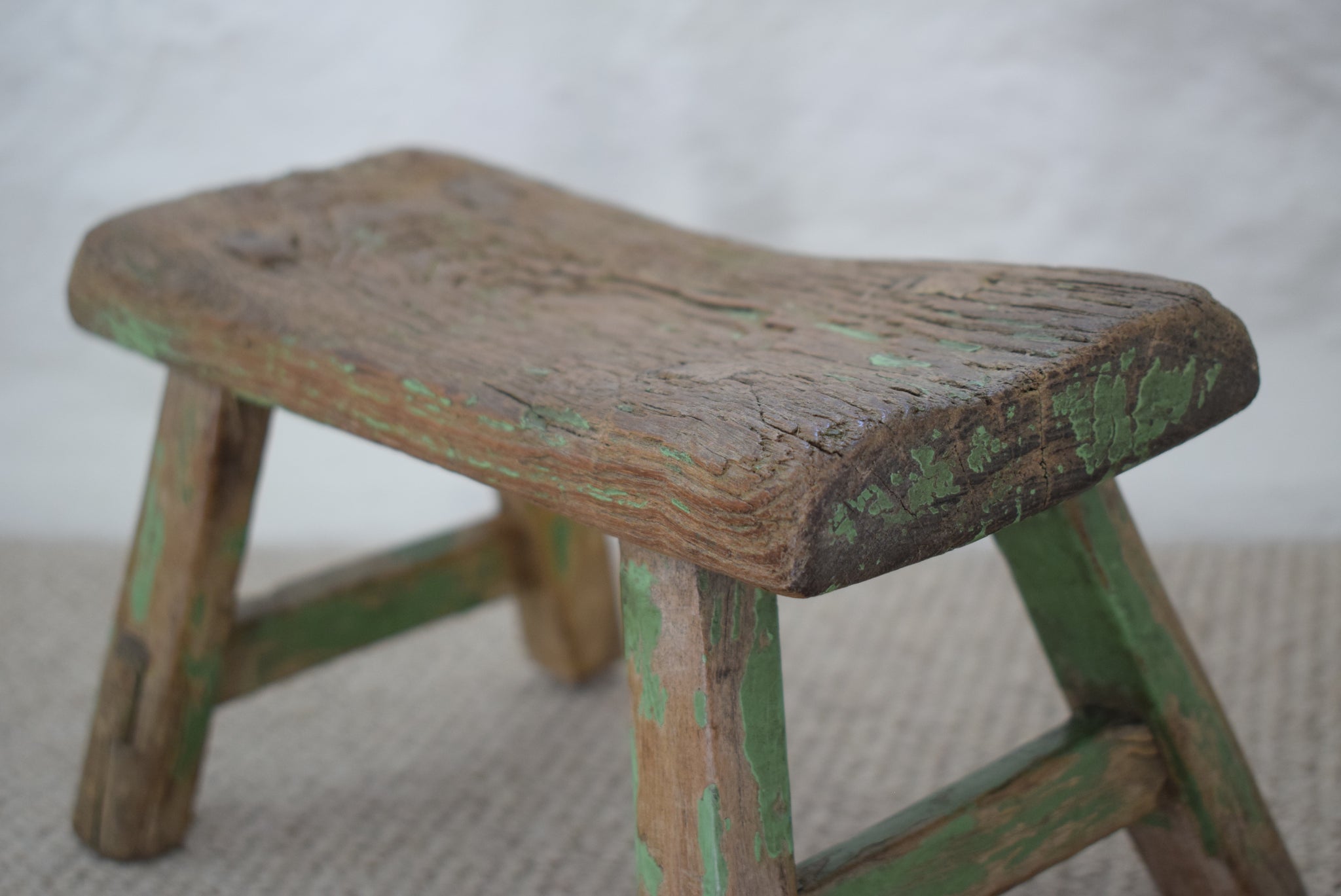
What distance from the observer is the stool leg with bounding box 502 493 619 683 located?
114 cm

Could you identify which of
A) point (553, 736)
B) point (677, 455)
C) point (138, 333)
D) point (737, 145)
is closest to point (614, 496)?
point (677, 455)

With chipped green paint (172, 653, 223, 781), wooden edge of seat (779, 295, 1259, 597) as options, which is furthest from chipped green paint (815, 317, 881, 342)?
chipped green paint (172, 653, 223, 781)

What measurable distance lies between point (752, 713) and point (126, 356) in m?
1.68

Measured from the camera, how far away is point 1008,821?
672 millimetres

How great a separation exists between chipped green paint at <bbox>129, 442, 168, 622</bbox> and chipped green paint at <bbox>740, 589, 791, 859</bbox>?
492 mm

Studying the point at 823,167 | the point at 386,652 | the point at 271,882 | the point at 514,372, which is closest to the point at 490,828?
the point at 271,882

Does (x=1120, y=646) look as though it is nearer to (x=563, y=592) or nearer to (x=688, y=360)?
(x=688, y=360)

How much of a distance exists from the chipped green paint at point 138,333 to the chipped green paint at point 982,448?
0.51 m

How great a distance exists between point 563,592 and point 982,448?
0.69 meters

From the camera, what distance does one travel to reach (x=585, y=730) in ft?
3.73

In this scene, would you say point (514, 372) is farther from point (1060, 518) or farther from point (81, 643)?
point (81, 643)

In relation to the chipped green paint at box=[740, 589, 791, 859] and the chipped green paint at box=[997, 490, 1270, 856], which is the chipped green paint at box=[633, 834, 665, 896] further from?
the chipped green paint at box=[997, 490, 1270, 856]

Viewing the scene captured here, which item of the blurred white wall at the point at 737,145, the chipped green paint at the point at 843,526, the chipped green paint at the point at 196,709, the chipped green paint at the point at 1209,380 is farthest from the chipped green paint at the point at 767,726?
the blurred white wall at the point at 737,145

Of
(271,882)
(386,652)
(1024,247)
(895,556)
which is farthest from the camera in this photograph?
(1024,247)
